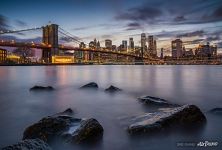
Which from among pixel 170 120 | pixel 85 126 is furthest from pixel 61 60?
pixel 85 126

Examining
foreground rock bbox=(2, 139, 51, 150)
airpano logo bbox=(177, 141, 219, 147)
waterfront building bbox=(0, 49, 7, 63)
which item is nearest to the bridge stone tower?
waterfront building bbox=(0, 49, 7, 63)

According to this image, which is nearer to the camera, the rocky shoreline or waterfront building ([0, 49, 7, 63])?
the rocky shoreline

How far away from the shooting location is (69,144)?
3869 mm

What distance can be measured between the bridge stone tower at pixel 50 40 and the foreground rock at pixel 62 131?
59.5m

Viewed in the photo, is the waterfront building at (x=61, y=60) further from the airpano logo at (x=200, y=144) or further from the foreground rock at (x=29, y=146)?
the foreground rock at (x=29, y=146)

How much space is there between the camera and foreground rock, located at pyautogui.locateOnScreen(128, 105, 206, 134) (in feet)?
14.7

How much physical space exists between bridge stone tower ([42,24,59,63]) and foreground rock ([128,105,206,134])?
5930cm

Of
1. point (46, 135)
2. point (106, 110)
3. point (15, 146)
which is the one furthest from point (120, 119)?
point (15, 146)

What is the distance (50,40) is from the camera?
2584 inches

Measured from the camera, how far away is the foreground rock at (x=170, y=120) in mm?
4469

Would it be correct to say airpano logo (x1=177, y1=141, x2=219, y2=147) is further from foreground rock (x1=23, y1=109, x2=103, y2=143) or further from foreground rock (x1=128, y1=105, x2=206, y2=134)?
foreground rock (x1=23, y1=109, x2=103, y2=143)

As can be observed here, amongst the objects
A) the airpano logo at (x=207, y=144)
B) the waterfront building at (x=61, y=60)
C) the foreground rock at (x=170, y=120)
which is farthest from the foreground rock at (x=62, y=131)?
the waterfront building at (x=61, y=60)

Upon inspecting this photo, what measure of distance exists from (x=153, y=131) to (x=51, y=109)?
389 cm

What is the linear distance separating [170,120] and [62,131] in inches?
79.2
